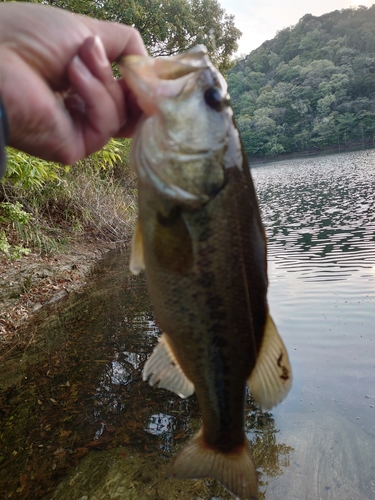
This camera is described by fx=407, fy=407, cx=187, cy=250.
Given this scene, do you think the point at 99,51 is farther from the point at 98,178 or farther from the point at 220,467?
the point at 98,178

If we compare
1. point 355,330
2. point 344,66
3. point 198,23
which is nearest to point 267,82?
point 344,66

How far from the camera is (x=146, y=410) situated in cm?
513

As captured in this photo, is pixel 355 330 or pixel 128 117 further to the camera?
pixel 355 330

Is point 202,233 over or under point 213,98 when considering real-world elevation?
under

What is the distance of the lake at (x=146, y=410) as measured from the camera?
403cm

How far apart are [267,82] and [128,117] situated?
319ft

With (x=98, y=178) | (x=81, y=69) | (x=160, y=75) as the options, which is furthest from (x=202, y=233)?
(x=98, y=178)

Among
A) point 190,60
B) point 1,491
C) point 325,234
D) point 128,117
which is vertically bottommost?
point 325,234

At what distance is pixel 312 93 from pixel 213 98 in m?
84.6

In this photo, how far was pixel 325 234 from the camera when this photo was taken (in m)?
15.8

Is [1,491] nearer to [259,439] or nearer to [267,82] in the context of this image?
[259,439]

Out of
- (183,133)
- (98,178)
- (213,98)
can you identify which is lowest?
(98,178)

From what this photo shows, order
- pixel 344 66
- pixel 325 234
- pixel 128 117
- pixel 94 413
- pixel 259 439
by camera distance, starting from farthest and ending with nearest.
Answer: pixel 344 66, pixel 325 234, pixel 94 413, pixel 259 439, pixel 128 117

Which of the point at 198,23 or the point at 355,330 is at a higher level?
the point at 198,23
